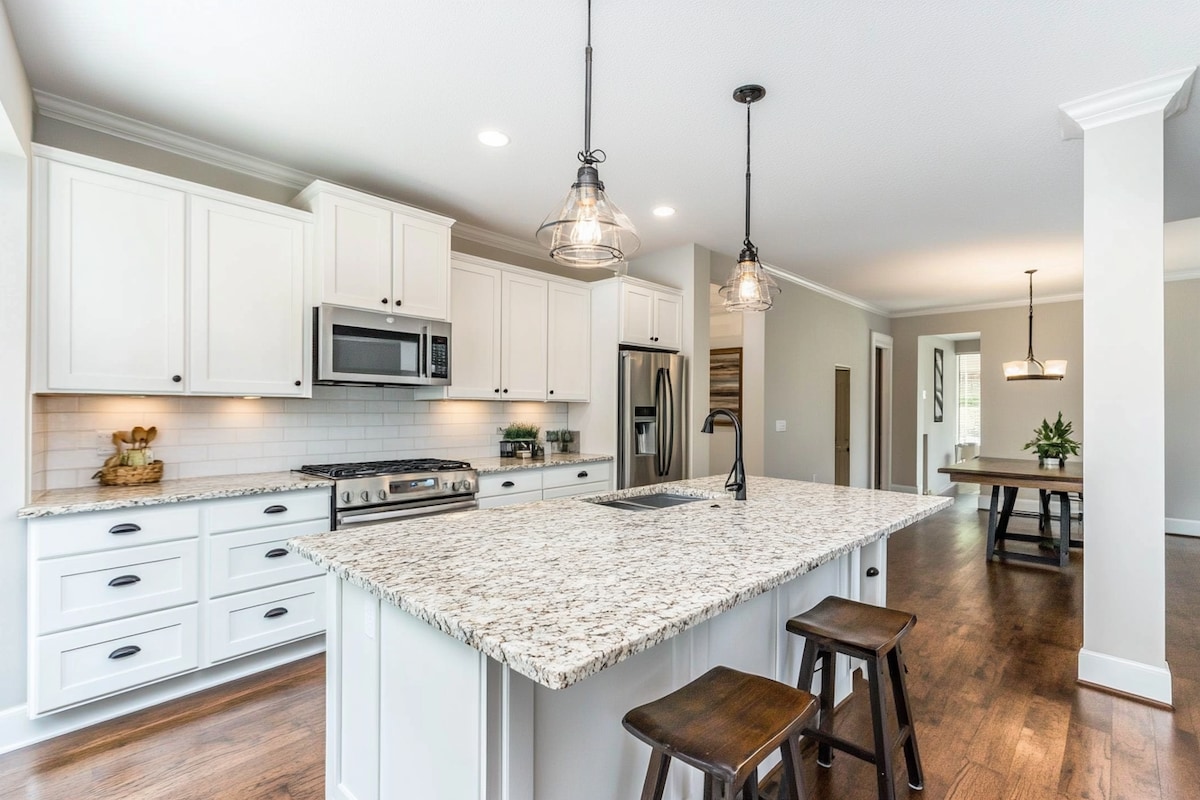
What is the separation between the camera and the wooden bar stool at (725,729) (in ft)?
3.62

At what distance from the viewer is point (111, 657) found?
226 cm

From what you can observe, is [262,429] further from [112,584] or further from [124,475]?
[112,584]

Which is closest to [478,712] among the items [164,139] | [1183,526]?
[164,139]

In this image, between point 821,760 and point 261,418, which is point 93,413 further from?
point 821,760

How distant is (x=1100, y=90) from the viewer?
2.35 meters

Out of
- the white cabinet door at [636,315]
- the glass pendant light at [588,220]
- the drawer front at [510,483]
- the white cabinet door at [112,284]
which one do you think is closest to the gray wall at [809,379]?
the white cabinet door at [636,315]

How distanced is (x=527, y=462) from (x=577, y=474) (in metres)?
0.39

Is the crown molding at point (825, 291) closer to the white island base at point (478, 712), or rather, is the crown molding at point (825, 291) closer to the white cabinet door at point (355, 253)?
the white cabinet door at point (355, 253)

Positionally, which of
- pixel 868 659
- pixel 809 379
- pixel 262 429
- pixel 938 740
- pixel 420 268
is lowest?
pixel 938 740

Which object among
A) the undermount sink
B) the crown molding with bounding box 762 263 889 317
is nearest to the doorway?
the crown molding with bounding box 762 263 889 317

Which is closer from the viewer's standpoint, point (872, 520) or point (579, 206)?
point (579, 206)

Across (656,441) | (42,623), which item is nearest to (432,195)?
(656,441)

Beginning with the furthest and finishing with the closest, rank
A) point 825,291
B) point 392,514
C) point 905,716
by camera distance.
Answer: point 825,291
point 392,514
point 905,716

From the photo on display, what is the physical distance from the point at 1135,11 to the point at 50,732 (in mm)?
4592
